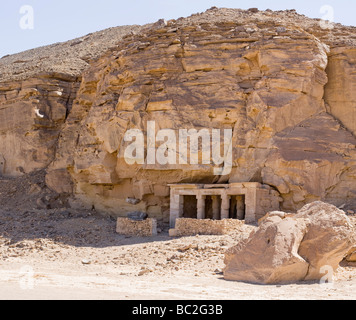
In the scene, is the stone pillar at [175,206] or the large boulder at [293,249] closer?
the large boulder at [293,249]

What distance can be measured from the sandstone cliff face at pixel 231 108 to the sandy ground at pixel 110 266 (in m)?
3.65

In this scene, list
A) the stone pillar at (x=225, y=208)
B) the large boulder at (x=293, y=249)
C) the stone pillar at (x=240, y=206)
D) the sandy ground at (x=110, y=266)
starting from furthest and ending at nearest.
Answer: the stone pillar at (x=240, y=206) → the stone pillar at (x=225, y=208) → the large boulder at (x=293, y=249) → the sandy ground at (x=110, y=266)

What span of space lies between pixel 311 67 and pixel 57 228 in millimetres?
15366

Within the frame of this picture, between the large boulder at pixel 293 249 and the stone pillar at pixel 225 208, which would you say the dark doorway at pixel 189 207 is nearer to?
the stone pillar at pixel 225 208

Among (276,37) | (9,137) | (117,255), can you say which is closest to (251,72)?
(276,37)

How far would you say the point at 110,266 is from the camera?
17.3 meters

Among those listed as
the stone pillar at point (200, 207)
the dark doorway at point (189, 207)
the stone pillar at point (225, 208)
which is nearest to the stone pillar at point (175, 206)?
the stone pillar at point (200, 207)

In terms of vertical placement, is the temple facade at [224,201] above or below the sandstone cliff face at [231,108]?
below

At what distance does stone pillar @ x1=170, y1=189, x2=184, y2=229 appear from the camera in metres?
25.8

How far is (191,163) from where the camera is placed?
26.2 metres

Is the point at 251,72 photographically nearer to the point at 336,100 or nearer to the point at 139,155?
the point at 336,100

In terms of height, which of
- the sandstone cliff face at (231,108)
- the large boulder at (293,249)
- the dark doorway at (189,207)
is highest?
the sandstone cliff face at (231,108)

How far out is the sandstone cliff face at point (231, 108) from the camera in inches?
986

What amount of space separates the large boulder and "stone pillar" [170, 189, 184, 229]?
41.4 feet
